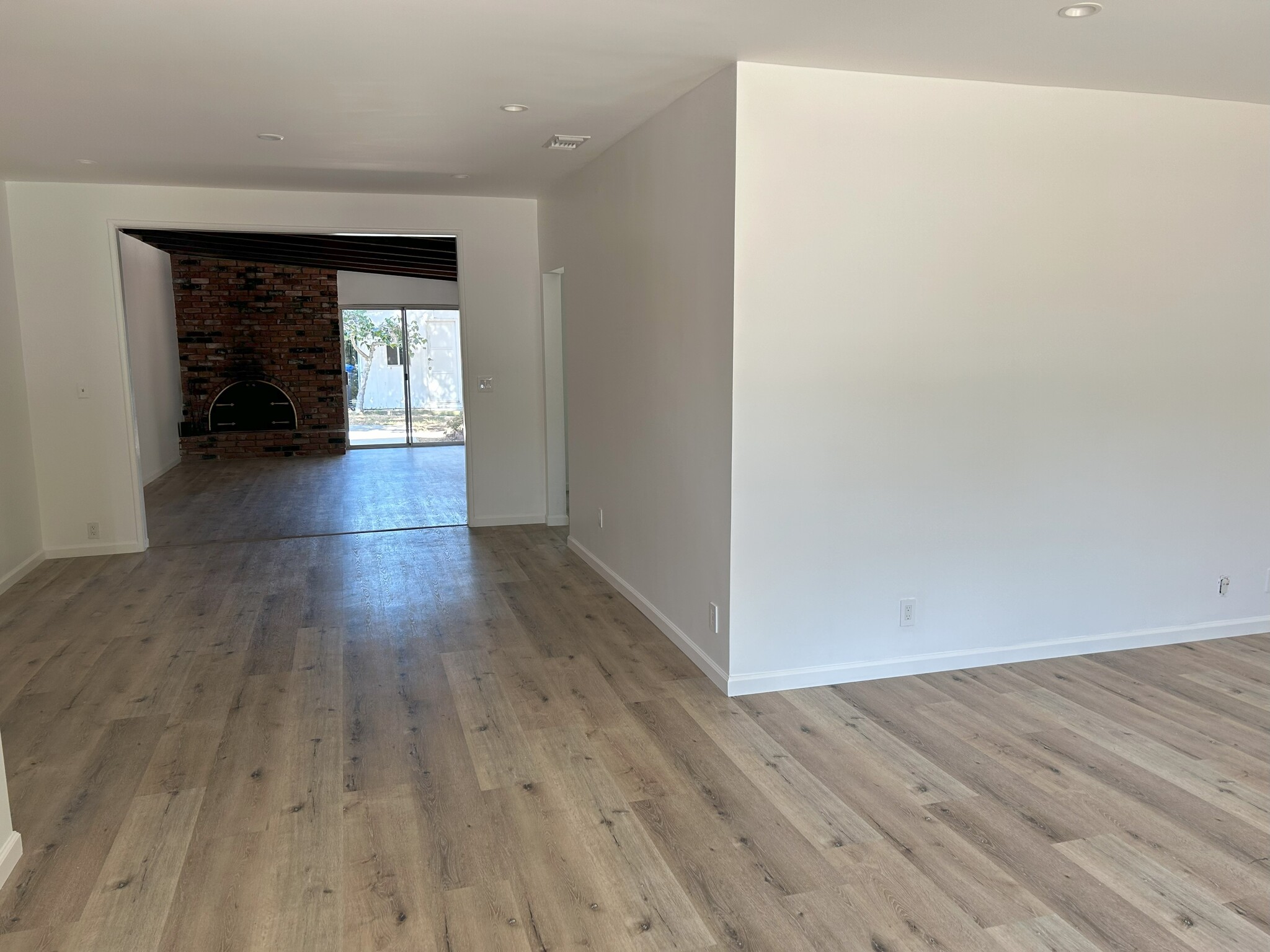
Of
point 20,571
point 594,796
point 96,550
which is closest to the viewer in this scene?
point 594,796

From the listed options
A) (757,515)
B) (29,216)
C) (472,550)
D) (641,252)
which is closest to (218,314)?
(29,216)

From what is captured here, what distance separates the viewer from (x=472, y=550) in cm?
590

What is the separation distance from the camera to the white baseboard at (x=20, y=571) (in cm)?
502

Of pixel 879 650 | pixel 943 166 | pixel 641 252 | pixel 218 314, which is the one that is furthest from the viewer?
pixel 218 314

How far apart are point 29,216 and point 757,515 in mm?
5015

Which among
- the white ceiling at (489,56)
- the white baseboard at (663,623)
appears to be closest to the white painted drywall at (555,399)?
the white baseboard at (663,623)

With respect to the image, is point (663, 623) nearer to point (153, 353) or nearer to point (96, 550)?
point (96, 550)

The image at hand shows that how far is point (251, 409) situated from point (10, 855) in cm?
970

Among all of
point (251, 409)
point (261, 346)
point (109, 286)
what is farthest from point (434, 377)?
point (109, 286)

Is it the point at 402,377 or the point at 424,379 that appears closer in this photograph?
the point at 402,377

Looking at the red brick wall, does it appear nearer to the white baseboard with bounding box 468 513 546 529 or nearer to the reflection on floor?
the reflection on floor

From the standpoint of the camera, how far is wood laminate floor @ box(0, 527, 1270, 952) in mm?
2117

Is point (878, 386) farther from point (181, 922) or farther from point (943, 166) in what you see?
point (181, 922)

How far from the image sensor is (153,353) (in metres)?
9.66
